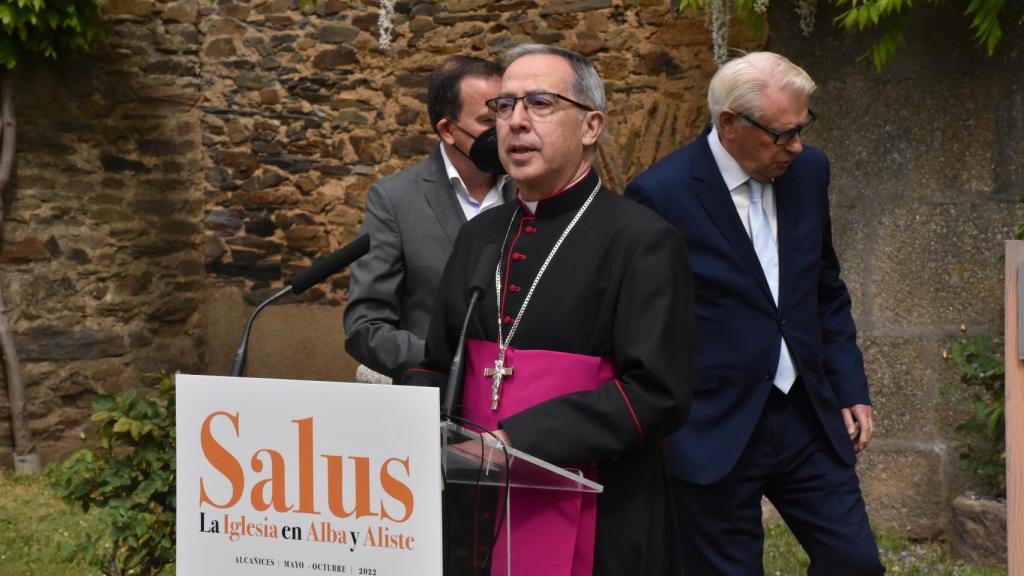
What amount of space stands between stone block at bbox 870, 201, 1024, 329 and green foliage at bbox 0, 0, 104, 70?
493 centimetres

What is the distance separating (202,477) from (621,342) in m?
0.79

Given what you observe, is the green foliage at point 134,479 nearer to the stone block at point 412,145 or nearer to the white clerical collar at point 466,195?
the white clerical collar at point 466,195

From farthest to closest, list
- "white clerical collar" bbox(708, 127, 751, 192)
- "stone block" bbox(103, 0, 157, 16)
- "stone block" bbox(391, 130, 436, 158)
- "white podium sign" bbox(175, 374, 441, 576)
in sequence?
"stone block" bbox(103, 0, 157, 16), "stone block" bbox(391, 130, 436, 158), "white clerical collar" bbox(708, 127, 751, 192), "white podium sign" bbox(175, 374, 441, 576)

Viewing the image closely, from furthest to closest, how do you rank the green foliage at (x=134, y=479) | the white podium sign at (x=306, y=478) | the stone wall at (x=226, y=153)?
1. the stone wall at (x=226, y=153)
2. the green foliage at (x=134, y=479)
3. the white podium sign at (x=306, y=478)

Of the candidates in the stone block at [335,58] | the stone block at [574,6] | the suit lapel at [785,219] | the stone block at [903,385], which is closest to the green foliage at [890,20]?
the stone block at [903,385]

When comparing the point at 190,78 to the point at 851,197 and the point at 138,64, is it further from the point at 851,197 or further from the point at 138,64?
the point at 851,197

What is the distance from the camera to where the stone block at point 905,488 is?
18.0 ft

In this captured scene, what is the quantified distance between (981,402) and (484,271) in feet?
11.1

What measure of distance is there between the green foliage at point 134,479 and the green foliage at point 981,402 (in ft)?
10.1

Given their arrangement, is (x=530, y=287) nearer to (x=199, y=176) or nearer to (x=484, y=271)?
(x=484, y=271)

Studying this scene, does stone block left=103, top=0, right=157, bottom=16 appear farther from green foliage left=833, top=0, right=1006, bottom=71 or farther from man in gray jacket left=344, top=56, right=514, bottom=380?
man in gray jacket left=344, top=56, right=514, bottom=380

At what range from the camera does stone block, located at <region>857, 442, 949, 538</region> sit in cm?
549

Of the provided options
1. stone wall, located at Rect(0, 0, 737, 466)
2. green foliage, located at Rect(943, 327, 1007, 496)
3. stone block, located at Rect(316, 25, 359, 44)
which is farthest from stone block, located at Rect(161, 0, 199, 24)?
green foliage, located at Rect(943, 327, 1007, 496)

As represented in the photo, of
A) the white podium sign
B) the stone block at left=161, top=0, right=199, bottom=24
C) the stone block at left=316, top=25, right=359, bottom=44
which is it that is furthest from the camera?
the stone block at left=161, top=0, right=199, bottom=24
